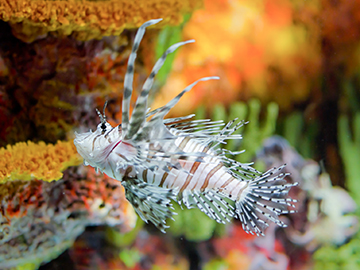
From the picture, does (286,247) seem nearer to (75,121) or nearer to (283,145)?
(283,145)

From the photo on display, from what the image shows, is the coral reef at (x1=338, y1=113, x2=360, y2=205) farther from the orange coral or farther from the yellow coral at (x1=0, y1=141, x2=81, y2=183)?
the yellow coral at (x1=0, y1=141, x2=81, y2=183)

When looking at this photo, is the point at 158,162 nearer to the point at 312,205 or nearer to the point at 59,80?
the point at 59,80

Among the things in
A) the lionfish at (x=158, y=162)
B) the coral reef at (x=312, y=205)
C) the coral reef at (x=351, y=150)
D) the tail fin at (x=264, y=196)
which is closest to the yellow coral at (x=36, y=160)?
the lionfish at (x=158, y=162)

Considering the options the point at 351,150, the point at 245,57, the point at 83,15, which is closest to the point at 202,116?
the point at 245,57

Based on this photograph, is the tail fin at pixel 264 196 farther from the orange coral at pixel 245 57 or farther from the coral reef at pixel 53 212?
the coral reef at pixel 53 212

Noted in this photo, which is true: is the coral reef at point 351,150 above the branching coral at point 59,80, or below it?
below

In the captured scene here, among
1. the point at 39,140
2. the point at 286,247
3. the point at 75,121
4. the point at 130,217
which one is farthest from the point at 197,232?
the point at 39,140
